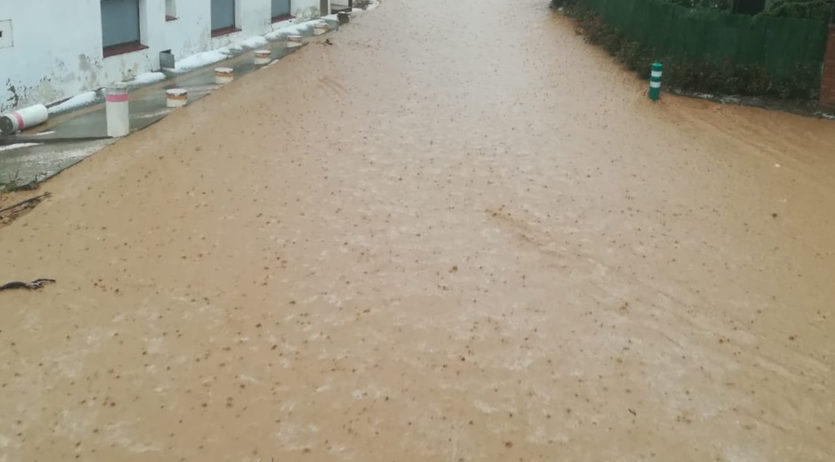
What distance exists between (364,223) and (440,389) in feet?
11.3

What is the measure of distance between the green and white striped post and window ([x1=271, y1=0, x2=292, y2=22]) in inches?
424

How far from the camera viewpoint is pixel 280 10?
2277cm

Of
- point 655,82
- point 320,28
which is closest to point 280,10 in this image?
point 320,28

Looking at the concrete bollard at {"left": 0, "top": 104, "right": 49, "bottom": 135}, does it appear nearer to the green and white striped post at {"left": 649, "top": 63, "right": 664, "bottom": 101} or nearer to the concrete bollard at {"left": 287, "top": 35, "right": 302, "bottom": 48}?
the concrete bollard at {"left": 287, "top": 35, "right": 302, "bottom": 48}

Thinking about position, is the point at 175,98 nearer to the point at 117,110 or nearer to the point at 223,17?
the point at 117,110

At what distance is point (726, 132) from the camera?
1366cm

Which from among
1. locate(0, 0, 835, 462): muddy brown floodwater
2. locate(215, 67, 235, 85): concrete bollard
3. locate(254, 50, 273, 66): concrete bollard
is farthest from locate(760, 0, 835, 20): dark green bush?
locate(215, 67, 235, 85): concrete bollard

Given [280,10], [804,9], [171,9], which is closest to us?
[804,9]

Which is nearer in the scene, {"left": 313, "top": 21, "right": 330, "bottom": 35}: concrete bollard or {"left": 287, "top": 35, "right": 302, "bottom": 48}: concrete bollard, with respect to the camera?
{"left": 287, "top": 35, "right": 302, "bottom": 48}: concrete bollard

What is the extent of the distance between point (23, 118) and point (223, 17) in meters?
8.43

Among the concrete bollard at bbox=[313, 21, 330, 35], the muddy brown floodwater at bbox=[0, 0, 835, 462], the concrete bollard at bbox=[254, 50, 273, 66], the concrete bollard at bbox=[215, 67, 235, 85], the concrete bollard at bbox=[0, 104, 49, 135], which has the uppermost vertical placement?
the concrete bollard at bbox=[313, 21, 330, 35]

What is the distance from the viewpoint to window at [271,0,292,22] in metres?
22.4

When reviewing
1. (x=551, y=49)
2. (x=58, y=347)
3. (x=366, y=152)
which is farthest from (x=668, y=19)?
(x=58, y=347)

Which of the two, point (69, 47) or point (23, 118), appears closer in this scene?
point (23, 118)
